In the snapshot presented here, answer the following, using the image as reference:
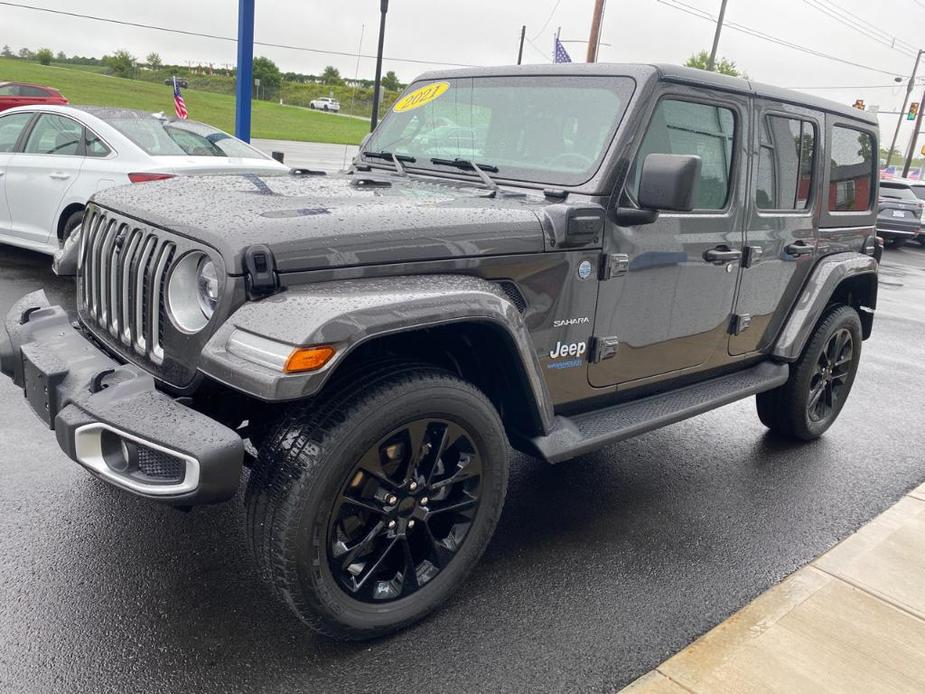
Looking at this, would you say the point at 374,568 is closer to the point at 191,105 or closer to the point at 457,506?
the point at 457,506

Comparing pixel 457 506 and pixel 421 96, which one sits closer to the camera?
pixel 457 506

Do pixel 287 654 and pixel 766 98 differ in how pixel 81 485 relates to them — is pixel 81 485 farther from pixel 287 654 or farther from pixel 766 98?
pixel 766 98

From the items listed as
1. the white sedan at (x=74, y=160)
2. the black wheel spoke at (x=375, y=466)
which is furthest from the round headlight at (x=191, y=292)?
the white sedan at (x=74, y=160)

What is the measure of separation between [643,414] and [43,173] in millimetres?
6174

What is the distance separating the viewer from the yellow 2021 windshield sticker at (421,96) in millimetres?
3877

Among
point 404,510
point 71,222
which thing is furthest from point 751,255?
point 71,222

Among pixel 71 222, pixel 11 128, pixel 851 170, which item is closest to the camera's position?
pixel 851 170

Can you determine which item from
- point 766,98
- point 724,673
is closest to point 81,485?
point 724,673

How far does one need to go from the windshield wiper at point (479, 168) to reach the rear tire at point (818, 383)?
233 cm

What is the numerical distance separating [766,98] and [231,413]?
9.74 feet

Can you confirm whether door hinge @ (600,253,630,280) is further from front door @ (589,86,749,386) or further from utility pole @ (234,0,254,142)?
utility pole @ (234,0,254,142)

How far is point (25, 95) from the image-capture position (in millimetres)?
19703

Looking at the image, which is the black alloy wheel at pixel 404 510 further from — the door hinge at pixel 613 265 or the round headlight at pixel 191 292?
the door hinge at pixel 613 265

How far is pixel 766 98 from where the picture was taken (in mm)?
3773
